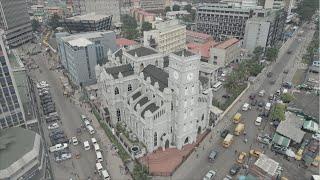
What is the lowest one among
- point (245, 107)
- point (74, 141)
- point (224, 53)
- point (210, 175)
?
point (210, 175)

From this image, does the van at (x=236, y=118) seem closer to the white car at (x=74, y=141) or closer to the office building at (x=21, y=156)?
the white car at (x=74, y=141)

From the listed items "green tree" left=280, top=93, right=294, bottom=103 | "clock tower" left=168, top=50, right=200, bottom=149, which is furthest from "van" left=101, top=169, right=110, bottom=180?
"green tree" left=280, top=93, right=294, bottom=103

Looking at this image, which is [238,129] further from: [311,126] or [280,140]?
[311,126]

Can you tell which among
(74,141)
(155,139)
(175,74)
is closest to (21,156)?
(74,141)

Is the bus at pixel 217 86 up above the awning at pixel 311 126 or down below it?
above

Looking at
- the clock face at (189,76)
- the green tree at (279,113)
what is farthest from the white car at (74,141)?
the green tree at (279,113)

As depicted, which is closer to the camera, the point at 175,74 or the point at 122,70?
the point at 175,74
